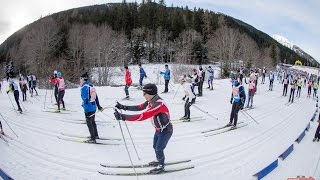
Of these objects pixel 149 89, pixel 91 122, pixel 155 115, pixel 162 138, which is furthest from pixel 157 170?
pixel 91 122

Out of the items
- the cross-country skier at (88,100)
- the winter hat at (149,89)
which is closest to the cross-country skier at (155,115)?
the winter hat at (149,89)

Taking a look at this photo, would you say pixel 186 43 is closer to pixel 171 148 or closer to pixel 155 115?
pixel 171 148

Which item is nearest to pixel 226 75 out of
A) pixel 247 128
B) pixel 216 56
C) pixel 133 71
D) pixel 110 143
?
pixel 216 56

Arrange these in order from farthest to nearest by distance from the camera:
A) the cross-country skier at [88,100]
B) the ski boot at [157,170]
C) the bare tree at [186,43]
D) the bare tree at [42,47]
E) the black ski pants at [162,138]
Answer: the bare tree at [186,43] < the bare tree at [42,47] < the cross-country skier at [88,100] < the ski boot at [157,170] < the black ski pants at [162,138]

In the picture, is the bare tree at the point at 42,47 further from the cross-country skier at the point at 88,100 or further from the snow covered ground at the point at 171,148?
the cross-country skier at the point at 88,100

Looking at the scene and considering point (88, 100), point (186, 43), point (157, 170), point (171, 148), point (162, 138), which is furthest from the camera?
point (186, 43)

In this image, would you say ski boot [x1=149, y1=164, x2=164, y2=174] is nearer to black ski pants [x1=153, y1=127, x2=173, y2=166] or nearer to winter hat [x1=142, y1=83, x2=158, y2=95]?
black ski pants [x1=153, y1=127, x2=173, y2=166]

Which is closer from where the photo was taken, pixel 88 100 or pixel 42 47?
pixel 88 100

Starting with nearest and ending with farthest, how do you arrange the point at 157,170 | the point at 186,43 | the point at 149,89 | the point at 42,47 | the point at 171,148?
1. the point at 149,89
2. the point at 157,170
3. the point at 171,148
4. the point at 42,47
5. the point at 186,43

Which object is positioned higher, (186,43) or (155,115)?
(186,43)

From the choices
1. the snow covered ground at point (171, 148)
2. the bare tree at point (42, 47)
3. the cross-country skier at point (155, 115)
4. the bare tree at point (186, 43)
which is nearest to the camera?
the cross-country skier at point (155, 115)

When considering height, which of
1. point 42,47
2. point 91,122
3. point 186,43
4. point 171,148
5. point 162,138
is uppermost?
point 186,43

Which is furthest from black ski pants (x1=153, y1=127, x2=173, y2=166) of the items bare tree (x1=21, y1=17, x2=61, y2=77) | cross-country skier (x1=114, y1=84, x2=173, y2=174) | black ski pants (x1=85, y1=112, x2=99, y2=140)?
bare tree (x1=21, y1=17, x2=61, y2=77)

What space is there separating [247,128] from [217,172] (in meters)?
5.70
